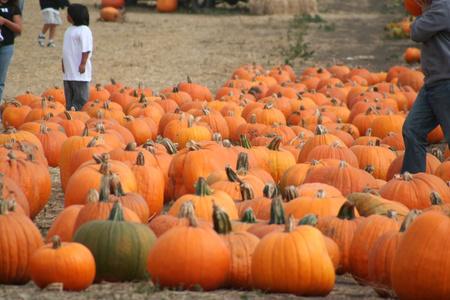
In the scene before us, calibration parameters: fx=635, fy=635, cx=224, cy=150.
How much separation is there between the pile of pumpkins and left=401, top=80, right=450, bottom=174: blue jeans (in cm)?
28

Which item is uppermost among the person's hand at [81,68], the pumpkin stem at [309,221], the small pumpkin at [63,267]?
the person's hand at [81,68]

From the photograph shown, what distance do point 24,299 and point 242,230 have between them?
1357mm

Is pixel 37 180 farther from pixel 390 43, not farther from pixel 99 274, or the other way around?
pixel 390 43

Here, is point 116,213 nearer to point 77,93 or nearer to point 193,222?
point 193,222

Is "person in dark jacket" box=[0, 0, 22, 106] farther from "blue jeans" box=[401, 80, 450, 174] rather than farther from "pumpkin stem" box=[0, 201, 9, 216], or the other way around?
"pumpkin stem" box=[0, 201, 9, 216]

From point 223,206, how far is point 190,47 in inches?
546

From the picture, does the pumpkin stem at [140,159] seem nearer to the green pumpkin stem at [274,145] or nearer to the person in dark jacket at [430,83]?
the green pumpkin stem at [274,145]

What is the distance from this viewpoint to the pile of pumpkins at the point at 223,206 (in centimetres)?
338

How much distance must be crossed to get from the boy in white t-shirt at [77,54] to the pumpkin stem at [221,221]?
6.06 m

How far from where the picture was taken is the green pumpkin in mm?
3578

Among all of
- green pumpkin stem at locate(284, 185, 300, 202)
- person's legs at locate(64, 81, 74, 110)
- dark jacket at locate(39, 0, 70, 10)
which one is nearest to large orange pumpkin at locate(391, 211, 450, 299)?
green pumpkin stem at locate(284, 185, 300, 202)

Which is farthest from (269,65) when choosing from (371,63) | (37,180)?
(37,180)

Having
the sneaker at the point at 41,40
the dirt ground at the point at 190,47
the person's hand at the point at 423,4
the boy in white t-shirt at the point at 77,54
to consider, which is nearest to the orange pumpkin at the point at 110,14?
the dirt ground at the point at 190,47

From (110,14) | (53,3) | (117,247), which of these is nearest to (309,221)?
(117,247)
